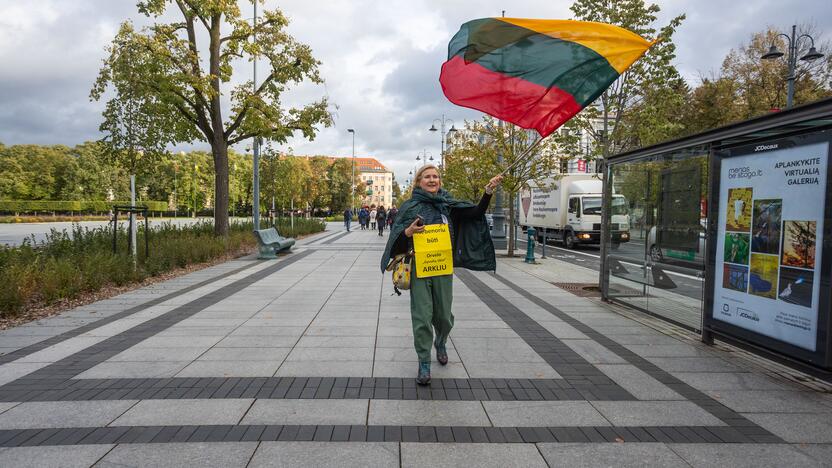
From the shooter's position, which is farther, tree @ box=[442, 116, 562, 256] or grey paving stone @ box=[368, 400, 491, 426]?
tree @ box=[442, 116, 562, 256]

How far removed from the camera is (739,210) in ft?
16.6

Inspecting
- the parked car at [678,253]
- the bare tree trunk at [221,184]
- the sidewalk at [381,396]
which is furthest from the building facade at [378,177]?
the sidewalk at [381,396]

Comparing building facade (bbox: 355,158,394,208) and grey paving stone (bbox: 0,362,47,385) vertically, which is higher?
building facade (bbox: 355,158,394,208)

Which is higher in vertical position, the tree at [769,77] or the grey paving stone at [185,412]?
the tree at [769,77]

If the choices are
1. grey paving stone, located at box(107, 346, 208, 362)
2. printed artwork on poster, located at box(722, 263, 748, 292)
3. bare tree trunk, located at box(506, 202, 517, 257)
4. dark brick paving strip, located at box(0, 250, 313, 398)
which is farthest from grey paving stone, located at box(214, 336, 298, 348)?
bare tree trunk, located at box(506, 202, 517, 257)

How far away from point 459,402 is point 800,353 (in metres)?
3.11

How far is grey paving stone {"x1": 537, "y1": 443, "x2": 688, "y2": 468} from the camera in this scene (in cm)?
293

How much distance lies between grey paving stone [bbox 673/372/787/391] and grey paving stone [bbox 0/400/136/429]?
4.71 metres

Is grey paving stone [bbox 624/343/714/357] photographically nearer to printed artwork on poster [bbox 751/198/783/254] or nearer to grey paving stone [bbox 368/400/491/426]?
printed artwork on poster [bbox 751/198/783/254]

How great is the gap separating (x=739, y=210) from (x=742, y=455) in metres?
2.89

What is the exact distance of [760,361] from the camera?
5.10 m

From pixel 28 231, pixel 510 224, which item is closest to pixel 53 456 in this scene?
pixel 510 224

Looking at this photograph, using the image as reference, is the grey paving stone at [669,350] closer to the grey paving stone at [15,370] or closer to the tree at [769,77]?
the grey paving stone at [15,370]

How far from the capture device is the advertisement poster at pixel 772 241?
4.25m
